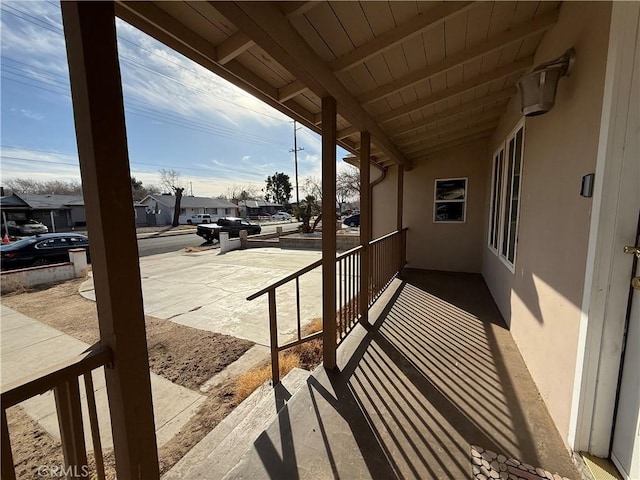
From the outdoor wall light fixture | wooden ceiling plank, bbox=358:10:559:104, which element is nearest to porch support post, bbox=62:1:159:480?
wooden ceiling plank, bbox=358:10:559:104

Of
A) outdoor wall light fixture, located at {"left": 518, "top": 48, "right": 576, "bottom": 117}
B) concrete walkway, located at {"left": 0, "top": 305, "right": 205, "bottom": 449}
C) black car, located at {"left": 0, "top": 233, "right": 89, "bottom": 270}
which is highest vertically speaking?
outdoor wall light fixture, located at {"left": 518, "top": 48, "right": 576, "bottom": 117}

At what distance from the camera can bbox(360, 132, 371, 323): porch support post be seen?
2941mm

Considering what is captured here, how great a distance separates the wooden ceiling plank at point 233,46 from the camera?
Result: 141 cm

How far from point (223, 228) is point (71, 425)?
48.2 ft

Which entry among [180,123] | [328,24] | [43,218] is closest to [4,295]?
[328,24]

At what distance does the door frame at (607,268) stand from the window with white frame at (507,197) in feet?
5.25

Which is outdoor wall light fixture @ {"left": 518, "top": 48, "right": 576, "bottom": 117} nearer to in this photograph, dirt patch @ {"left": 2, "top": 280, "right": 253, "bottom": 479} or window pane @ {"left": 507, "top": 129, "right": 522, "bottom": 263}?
window pane @ {"left": 507, "top": 129, "right": 522, "bottom": 263}

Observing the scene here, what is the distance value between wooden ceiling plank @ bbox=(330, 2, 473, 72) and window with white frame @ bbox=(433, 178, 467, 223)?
4.09 meters

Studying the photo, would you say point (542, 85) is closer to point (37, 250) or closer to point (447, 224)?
point (447, 224)

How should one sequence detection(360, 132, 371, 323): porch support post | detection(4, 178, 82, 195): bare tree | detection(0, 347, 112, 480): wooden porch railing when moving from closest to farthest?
detection(0, 347, 112, 480): wooden porch railing → detection(360, 132, 371, 323): porch support post → detection(4, 178, 82, 195): bare tree

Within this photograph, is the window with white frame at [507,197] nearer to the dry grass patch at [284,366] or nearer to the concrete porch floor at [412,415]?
the concrete porch floor at [412,415]

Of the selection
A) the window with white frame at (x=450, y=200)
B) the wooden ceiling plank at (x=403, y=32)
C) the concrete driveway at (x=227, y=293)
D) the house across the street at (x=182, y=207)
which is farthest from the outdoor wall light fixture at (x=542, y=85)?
the house across the street at (x=182, y=207)

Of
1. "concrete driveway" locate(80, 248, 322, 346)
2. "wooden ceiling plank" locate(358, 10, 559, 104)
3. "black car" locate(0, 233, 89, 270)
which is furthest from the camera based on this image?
"black car" locate(0, 233, 89, 270)

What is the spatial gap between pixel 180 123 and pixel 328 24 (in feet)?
82.0
